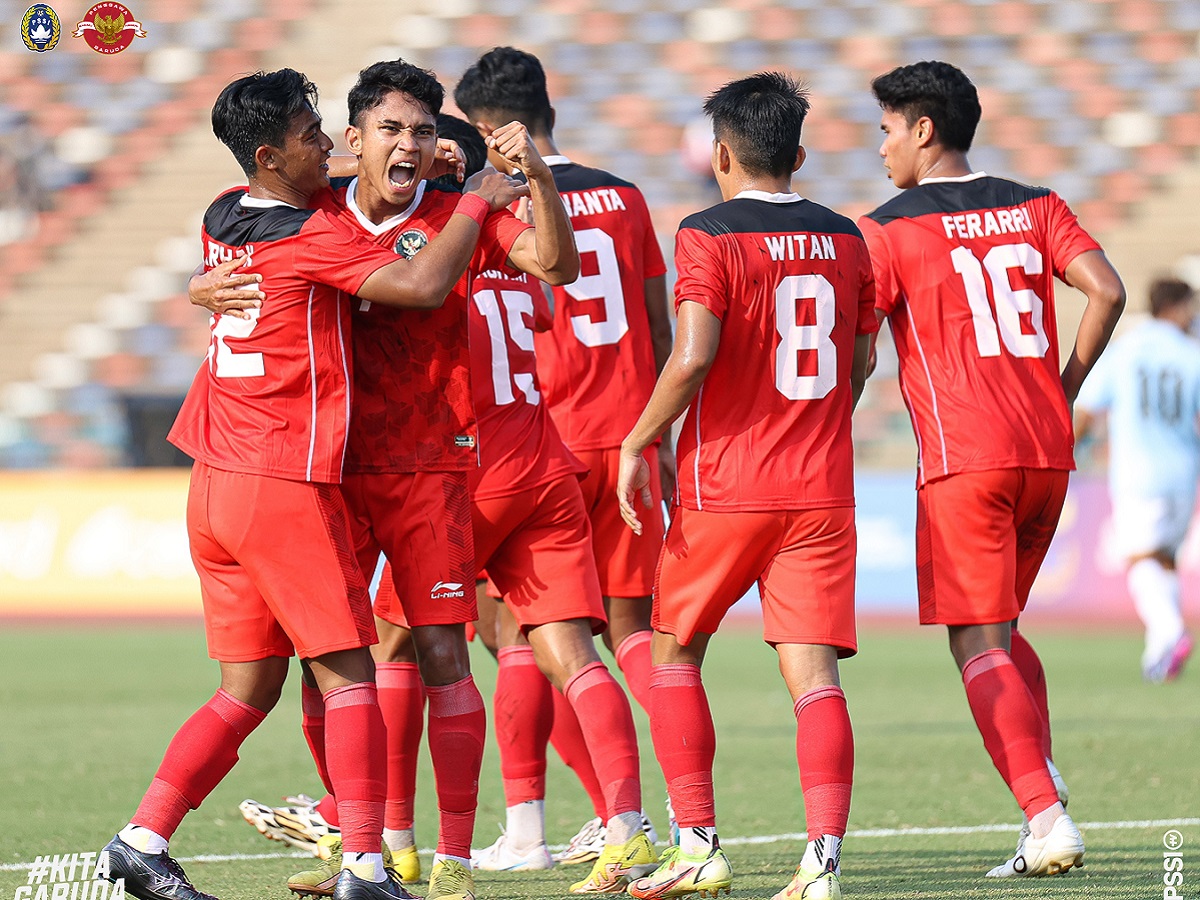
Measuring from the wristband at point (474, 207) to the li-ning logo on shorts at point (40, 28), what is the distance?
2.28 metres

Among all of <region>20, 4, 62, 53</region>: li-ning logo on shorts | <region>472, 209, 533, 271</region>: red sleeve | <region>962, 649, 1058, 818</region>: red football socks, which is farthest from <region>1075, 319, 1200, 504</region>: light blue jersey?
<region>472, 209, 533, 271</region>: red sleeve

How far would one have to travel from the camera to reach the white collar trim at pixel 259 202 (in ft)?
14.8

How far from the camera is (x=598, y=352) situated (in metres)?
5.99

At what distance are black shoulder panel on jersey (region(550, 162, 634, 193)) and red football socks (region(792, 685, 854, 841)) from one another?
212 cm

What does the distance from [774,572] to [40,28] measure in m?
3.55

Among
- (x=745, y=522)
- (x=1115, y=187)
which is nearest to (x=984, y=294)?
(x=745, y=522)

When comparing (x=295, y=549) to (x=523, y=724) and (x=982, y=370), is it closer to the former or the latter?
(x=523, y=724)

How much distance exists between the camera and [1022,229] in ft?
17.3

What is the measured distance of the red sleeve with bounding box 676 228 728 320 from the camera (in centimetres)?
461

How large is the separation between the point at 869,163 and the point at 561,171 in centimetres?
1524

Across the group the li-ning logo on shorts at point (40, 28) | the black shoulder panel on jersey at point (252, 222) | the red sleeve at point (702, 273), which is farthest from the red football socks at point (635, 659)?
the li-ning logo on shorts at point (40, 28)

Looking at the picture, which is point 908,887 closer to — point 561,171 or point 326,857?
point 326,857

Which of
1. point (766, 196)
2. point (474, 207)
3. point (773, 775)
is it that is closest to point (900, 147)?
point (766, 196)

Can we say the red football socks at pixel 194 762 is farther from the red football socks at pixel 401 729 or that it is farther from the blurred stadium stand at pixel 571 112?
the blurred stadium stand at pixel 571 112
